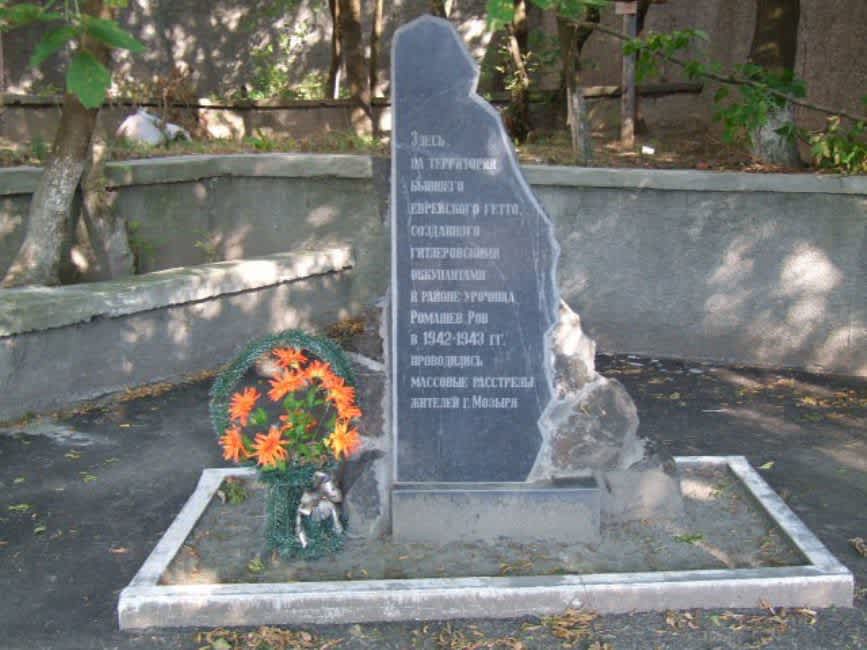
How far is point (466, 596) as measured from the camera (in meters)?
4.20

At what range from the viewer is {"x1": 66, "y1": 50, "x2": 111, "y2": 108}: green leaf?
163 inches

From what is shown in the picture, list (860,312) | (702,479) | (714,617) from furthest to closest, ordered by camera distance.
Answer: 1. (860,312)
2. (702,479)
3. (714,617)

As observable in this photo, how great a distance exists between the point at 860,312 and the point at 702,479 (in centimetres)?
305

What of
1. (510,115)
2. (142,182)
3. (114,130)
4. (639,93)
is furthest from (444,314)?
(114,130)

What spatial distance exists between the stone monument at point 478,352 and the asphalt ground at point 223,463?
677mm

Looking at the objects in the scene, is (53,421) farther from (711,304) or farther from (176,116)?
(176,116)

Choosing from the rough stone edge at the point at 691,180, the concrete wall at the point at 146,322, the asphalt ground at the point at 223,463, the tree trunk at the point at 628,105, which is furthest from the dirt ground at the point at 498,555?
the tree trunk at the point at 628,105

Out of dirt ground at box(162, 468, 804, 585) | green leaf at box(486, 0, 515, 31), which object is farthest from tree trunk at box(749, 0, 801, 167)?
green leaf at box(486, 0, 515, 31)

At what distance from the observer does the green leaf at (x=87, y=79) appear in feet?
13.6

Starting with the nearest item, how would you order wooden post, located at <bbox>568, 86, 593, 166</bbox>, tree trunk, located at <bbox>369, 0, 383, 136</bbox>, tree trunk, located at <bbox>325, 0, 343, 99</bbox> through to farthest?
wooden post, located at <bbox>568, 86, 593, 166</bbox> → tree trunk, located at <bbox>369, 0, 383, 136</bbox> → tree trunk, located at <bbox>325, 0, 343, 99</bbox>

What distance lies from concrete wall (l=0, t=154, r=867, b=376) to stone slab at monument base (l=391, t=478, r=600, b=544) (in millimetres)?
3174

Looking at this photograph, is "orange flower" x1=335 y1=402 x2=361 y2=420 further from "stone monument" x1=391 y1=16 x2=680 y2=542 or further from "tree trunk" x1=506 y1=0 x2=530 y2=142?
"tree trunk" x1=506 y1=0 x2=530 y2=142

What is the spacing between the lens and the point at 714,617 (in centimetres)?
419

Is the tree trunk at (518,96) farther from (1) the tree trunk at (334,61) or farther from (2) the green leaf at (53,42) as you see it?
(2) the green leaf at (53,42)
